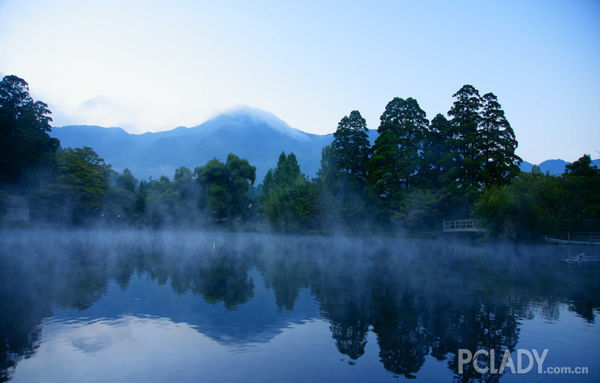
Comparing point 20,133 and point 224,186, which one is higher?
point 20,133

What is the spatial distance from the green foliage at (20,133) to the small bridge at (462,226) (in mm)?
61357

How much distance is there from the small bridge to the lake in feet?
78.9

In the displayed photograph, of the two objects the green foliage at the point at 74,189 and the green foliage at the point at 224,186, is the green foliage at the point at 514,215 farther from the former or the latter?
the green foliage at the point at 74,189

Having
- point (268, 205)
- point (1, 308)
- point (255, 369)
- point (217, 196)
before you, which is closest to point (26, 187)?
point (217, 196)

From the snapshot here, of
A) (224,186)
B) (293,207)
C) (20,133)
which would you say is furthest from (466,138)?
(20,133)

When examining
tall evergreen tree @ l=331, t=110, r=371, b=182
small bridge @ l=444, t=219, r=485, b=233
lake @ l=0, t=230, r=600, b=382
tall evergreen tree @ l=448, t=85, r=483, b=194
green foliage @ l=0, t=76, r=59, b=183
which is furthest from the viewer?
tall evergreen tree @ l=331, t=110, r=371, b=182

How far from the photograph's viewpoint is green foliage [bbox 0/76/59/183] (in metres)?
59.3

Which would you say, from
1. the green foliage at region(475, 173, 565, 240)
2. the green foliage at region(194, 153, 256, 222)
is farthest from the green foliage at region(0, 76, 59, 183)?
the green foliage at region(475, 173, 565, 240)

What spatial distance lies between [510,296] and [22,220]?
2494 inches

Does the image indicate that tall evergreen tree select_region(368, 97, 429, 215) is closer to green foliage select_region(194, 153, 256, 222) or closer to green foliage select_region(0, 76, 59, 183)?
green foliage select_region(194, 153, 256, 222)

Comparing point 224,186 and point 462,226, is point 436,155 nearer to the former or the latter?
point 462,226

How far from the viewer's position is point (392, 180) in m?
56.9

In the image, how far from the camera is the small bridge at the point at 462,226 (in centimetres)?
4664

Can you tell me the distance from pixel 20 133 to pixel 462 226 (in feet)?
225
